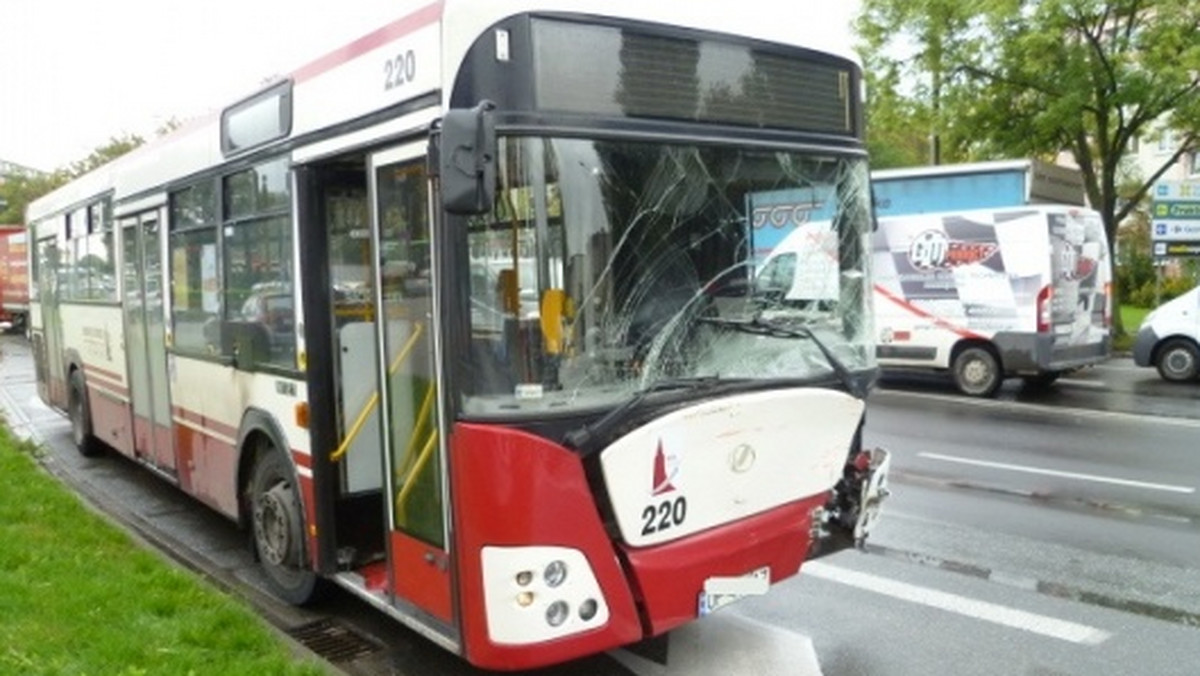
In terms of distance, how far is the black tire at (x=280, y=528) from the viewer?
Answer: 18.6ft

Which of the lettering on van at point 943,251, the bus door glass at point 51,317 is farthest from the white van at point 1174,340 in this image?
the bus door glass at point 51,317

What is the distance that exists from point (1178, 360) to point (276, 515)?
1490 cm

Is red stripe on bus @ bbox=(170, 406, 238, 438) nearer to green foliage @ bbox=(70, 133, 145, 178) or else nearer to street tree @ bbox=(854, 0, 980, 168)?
street tree @ bbox=(854, 0, 980, 168)

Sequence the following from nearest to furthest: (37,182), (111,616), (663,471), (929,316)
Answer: (663,471)
(111,616)
(929,316)
(37,182)

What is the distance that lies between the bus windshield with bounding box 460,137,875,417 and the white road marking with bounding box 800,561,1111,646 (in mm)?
1727

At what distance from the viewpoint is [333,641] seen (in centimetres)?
545

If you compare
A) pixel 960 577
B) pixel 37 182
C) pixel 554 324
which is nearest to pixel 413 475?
pixel 554 324

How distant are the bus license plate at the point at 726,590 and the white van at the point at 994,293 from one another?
1072cm

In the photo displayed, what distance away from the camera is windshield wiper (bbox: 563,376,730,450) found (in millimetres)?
3938

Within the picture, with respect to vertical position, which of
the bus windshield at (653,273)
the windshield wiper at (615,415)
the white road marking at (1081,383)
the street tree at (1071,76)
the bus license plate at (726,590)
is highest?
the street tree at (1071,76)

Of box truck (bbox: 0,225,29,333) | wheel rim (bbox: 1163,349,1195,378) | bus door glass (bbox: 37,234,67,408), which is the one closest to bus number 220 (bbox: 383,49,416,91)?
bus door glass (bbox: 37,234,67,408)

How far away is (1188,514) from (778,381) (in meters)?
5.18

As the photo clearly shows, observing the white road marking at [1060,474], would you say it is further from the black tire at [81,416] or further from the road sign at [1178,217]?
the road sign at [1178,217]

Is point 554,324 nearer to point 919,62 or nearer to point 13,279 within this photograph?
point 919,62
